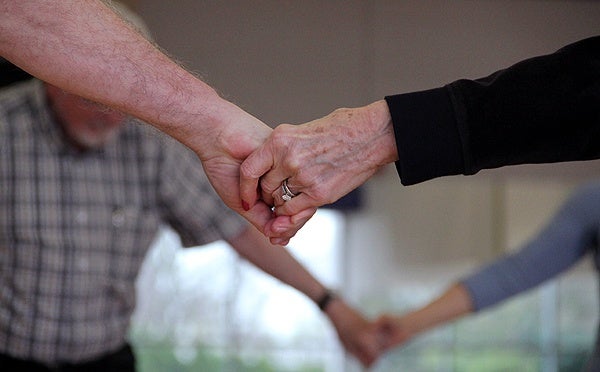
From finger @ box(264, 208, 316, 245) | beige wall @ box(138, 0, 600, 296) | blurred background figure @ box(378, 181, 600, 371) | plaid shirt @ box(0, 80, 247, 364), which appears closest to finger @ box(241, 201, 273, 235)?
finger @ box(264, 208, 316, 245)

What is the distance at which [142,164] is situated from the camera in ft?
7.05

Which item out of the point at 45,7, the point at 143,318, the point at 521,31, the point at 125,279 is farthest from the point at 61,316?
the point at 143,318

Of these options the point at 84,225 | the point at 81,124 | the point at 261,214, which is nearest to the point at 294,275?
A: the point at 84,225

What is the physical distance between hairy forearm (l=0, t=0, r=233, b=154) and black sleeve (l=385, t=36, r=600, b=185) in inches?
11.7

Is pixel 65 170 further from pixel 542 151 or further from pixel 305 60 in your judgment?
pixel 542 151

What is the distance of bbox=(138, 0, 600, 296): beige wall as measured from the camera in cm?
142

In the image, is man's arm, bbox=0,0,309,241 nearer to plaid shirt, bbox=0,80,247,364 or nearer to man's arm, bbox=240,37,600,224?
man's arm, bbox=240,37,600,224

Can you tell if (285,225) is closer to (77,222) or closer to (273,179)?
(273,179)

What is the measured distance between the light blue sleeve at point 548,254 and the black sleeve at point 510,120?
44.3 inches

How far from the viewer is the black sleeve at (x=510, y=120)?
4.03ft

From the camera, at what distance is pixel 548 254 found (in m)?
2.42

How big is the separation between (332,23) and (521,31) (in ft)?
3.55

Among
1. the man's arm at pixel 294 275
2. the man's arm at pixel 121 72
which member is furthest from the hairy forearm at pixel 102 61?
the man's arm at pixel 294 275

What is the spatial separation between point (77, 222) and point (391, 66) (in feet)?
2.81
